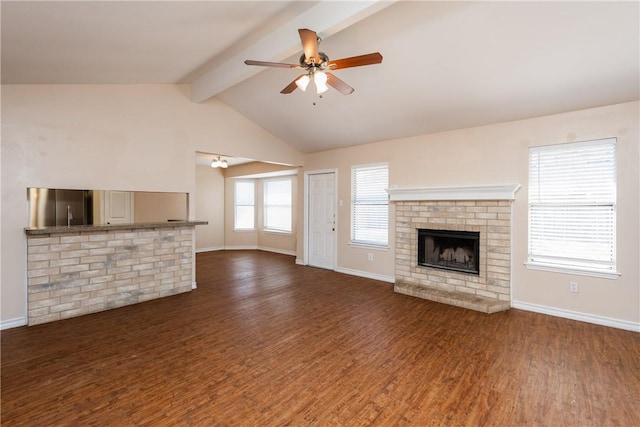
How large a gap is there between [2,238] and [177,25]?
310cm

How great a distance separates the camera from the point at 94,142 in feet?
13.0

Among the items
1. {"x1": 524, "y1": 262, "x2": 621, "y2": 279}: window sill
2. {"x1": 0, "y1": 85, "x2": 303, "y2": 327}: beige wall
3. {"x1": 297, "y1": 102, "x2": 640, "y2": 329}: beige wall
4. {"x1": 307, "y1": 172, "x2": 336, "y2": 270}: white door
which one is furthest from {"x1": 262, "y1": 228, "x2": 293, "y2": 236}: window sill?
{"x1": 524, "y1": 262, "x2": 621, "y2": 279}: window sill

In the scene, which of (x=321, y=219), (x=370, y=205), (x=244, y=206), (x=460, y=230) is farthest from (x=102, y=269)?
(x=244, y=206)

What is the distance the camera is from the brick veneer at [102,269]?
140 inches

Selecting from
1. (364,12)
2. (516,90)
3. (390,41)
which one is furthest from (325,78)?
(516,90)

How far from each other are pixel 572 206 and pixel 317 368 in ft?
12.2

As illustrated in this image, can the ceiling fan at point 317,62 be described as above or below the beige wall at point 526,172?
above

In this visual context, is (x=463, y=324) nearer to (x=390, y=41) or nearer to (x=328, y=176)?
(x=390, y=41)

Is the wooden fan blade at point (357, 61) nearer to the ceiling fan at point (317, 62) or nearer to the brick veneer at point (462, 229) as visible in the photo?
the ceiling fan at point (317, 62)

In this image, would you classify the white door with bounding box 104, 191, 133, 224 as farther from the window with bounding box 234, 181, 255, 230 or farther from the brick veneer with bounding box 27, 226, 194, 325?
the window with bounding box 234, 181, 255, 230

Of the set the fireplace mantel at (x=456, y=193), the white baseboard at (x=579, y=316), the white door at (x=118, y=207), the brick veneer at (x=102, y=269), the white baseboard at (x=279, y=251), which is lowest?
the white baseboard at (x=579, y=316)

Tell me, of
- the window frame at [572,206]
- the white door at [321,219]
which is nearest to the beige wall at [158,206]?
the white door at [321,219]

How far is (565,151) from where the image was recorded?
3.83 metres

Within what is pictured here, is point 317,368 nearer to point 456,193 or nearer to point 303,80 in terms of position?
point 303,80
